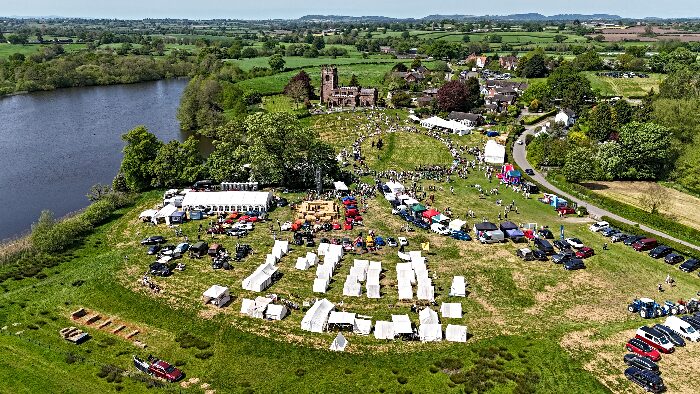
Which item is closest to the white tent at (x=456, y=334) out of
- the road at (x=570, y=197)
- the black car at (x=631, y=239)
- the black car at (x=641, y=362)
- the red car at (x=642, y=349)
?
the black car at (x=641, y=362)

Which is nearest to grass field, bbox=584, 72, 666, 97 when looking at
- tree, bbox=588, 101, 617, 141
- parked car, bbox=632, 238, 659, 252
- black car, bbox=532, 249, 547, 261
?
tree, bbox=588, 101, 617, 141

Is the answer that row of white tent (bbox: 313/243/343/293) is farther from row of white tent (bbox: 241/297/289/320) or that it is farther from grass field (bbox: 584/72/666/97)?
grass field (bbox: 584/72/666/97)

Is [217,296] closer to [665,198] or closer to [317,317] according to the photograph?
[317,317]

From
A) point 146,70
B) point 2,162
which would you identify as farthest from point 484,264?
point 146,70

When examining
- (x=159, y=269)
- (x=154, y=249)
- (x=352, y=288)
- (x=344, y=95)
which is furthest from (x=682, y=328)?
(x=344, y=95)

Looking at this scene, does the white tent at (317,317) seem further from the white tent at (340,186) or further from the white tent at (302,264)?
the white tent at (340,186)
